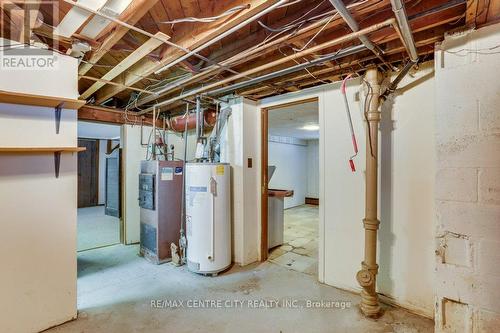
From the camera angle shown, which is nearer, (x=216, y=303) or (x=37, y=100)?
(x=37, y=100)

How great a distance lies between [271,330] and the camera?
196cm

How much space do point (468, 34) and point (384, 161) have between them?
1081 millimetres

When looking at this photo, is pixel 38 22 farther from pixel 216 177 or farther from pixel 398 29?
pixel 398 29

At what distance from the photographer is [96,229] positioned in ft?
16.4

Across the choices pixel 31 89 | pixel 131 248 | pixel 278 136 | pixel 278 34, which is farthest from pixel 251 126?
pixel 278 136

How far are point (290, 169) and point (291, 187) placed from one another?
517mm

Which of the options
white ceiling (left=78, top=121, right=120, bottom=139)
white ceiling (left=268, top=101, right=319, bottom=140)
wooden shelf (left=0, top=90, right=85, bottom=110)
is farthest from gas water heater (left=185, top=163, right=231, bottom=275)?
white ceiling (left=78, top=121, right=120, bottom=139)

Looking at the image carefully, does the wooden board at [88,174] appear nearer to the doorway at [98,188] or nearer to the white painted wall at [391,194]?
the doorway at [98,188]

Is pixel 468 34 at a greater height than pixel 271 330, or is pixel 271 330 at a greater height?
pixel 468 34

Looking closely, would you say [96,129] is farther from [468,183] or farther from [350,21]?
[468,183]

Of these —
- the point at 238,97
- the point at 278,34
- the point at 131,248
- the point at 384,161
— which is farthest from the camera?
the point at 131,248

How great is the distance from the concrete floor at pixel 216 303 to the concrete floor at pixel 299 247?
0.69 ft

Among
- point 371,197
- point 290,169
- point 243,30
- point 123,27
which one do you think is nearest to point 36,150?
point 123,27

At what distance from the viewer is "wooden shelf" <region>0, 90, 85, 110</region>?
1.71 m
